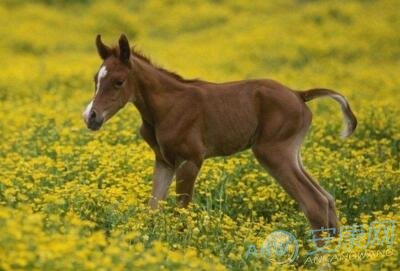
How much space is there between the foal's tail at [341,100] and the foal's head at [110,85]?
1832 mm

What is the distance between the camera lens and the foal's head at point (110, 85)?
26.0 feet

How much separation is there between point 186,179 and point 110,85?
115cm

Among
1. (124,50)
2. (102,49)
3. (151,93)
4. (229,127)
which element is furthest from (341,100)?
(102,49)

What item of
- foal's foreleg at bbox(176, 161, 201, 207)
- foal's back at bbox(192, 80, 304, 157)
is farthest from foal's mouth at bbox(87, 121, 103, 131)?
foal's back at bbox(192, 80, 304, 157)

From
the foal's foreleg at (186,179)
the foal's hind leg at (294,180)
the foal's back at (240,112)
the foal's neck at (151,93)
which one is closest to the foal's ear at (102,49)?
the foal's neck at (151,93)

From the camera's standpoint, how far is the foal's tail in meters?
8.59

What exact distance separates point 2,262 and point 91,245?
0.67 meters

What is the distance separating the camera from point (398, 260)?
23.1ft

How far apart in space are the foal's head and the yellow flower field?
2.53 ft

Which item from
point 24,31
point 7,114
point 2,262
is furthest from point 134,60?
point 24,31

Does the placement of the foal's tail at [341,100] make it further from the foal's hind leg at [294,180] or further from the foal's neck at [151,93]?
the foal's neck at [151,93]

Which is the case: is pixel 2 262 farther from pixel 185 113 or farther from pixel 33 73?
pixel 33 73

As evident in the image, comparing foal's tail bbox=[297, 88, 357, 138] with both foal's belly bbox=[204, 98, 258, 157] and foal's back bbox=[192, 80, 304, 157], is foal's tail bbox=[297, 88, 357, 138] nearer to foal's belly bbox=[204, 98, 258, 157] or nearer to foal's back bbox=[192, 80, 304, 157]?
foal's back bbox=[192, 80, 304, 157]

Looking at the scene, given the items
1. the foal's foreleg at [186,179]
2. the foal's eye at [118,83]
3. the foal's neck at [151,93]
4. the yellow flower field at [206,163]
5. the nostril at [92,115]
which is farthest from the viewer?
the foal's neck at [151,93]
